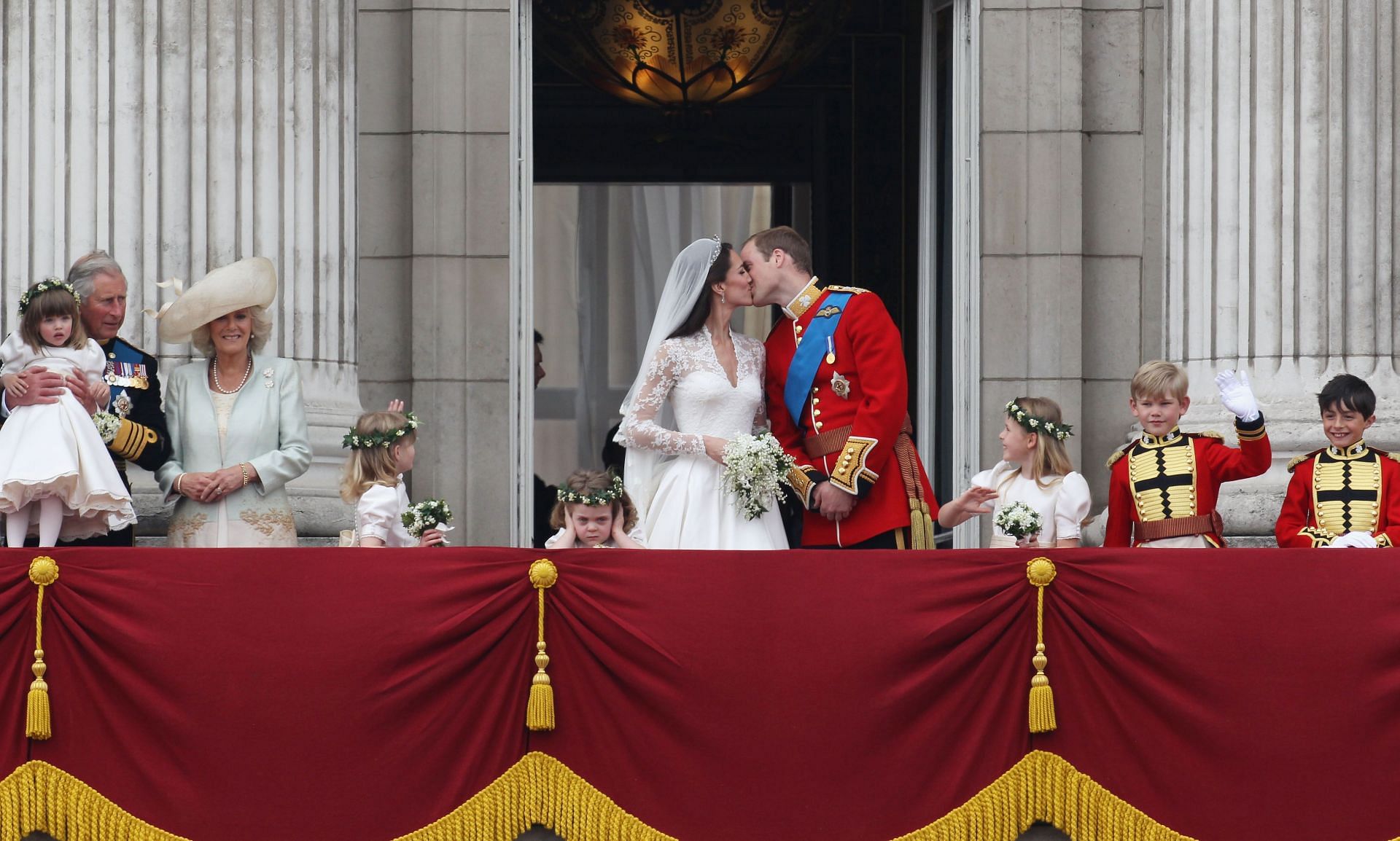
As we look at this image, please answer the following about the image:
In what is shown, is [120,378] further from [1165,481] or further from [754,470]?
[1165,481]

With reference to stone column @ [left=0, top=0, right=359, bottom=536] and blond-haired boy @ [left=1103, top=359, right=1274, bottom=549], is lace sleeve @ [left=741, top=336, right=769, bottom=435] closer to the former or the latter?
blond-haired boy @ [left=1103, top=359, right=1274, bottom=549]

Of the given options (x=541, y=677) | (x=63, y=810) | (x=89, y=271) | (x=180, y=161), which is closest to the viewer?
(x=63, y=810)

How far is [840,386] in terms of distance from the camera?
8.09m

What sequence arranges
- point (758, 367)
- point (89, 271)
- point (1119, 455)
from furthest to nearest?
point (1119, 455)
point (758, 367)
point (89, 271)

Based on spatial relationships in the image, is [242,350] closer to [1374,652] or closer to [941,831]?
[941,831]

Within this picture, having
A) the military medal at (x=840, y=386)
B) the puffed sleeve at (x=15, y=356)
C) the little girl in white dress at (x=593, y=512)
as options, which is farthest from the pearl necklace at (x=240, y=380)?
the military medal at (x=840, y=386)

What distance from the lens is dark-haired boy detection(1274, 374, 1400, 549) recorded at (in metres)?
8.02

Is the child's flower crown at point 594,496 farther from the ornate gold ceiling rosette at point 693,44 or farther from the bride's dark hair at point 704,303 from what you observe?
the ornate gold ceiling rosette at point 693,44

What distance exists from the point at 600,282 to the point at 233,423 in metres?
11.0

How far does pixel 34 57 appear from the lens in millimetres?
9430

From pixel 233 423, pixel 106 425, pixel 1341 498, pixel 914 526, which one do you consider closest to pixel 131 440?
pixel 106 425

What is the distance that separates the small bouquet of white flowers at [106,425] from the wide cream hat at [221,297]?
1.70 feet

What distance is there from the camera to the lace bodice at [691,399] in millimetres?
8039

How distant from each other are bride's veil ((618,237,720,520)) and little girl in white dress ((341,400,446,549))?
87 cm
